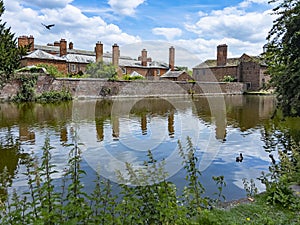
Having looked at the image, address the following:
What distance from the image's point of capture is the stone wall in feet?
95.2

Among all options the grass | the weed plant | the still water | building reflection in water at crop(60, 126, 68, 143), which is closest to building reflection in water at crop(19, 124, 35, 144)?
the still water

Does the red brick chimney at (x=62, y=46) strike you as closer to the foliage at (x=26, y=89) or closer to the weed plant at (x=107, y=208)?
the foliage at (x=26, y=89)

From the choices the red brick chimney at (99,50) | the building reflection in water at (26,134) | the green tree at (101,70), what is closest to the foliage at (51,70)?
the green tree at (101,70)

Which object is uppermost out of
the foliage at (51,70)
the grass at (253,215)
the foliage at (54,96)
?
the foliage at (51,70)

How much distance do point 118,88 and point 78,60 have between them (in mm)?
13389

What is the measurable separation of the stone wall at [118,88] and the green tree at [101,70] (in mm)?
3110

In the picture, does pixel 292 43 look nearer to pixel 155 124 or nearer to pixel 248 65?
pixel 155 124

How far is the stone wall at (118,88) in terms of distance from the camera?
29023 millimetres

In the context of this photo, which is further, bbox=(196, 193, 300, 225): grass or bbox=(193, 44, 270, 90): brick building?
bbox=(193, 44, 270, 90): brick building

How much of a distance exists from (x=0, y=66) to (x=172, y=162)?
510 inches

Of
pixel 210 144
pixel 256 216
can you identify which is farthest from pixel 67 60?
pixel 256 216

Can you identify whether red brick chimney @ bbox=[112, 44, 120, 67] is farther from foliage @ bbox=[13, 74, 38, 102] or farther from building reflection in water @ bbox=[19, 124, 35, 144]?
building reflection in water @ bbox=[19, 124, 35, 144]

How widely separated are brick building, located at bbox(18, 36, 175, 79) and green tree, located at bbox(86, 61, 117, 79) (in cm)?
160

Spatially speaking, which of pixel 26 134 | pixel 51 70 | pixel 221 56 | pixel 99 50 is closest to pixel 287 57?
pixel 26 134
